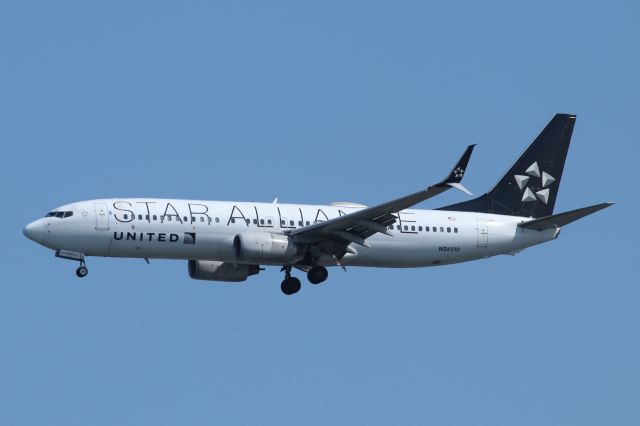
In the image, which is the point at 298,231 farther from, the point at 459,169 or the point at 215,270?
the point at 459,169

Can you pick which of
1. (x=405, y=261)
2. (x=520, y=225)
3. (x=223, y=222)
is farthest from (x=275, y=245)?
(x=520, y=225)

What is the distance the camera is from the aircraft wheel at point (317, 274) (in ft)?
213

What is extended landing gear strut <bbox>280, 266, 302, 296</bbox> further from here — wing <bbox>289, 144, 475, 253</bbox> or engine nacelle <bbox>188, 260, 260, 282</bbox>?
wing <bbox>289, 144, 475, 253</bbox>

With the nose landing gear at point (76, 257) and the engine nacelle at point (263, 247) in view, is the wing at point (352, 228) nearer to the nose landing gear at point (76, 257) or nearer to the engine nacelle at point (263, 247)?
the engine nacelle at point (263, 247)

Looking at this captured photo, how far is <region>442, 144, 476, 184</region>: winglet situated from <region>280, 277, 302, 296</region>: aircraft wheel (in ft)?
Result: 44.1

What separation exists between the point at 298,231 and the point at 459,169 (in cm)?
1022

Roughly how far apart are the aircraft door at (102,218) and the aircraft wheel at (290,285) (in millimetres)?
9343

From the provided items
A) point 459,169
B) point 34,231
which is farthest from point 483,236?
point 34,231

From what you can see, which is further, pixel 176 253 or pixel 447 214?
pixel 447 214

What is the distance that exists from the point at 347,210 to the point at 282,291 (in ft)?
15.8

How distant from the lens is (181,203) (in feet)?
207

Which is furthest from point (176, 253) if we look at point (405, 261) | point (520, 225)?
point (520, 225)

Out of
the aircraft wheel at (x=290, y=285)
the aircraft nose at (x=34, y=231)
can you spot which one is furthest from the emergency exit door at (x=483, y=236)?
the aircraft nose at (x=34, y=231)

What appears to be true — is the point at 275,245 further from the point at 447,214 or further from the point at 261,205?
the point at 447,214
